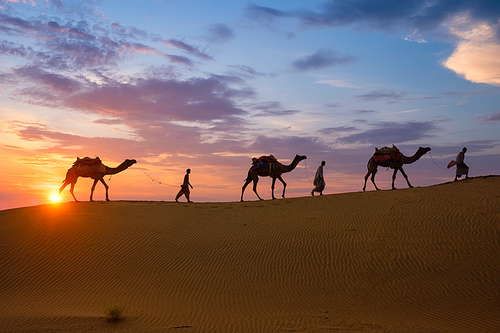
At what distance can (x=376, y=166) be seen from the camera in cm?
2378

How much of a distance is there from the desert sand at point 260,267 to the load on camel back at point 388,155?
4284mm

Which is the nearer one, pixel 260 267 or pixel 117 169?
pixel 260 267

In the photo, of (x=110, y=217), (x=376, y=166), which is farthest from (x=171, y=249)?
(x=376, y=166)

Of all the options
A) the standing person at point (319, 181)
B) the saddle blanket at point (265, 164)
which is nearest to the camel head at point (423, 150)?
the standing person at point (319, 181)

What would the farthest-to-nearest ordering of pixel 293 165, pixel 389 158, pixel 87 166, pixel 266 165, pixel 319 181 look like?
pixel 293 165 → pixel 266 165 → pixel 319 181 → pixel 389 158 → pixel 87 166

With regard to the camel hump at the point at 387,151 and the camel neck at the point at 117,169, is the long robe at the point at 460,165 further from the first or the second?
the camel neck at the point at 117,169

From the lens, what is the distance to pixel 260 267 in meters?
13.2

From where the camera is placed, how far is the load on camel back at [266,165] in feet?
82.3

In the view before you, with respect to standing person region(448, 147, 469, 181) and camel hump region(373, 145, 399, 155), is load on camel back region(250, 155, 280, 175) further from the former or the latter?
standing person region(448, 147, 469, 181)

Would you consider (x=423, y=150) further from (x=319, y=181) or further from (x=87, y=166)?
(x=87, y=166)

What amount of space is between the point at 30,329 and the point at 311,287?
805 centimetres

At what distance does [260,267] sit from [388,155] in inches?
557

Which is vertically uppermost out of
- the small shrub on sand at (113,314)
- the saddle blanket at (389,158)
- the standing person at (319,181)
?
the saddle blanket at (389,158)

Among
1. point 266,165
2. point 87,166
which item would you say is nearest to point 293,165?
point 266,165
